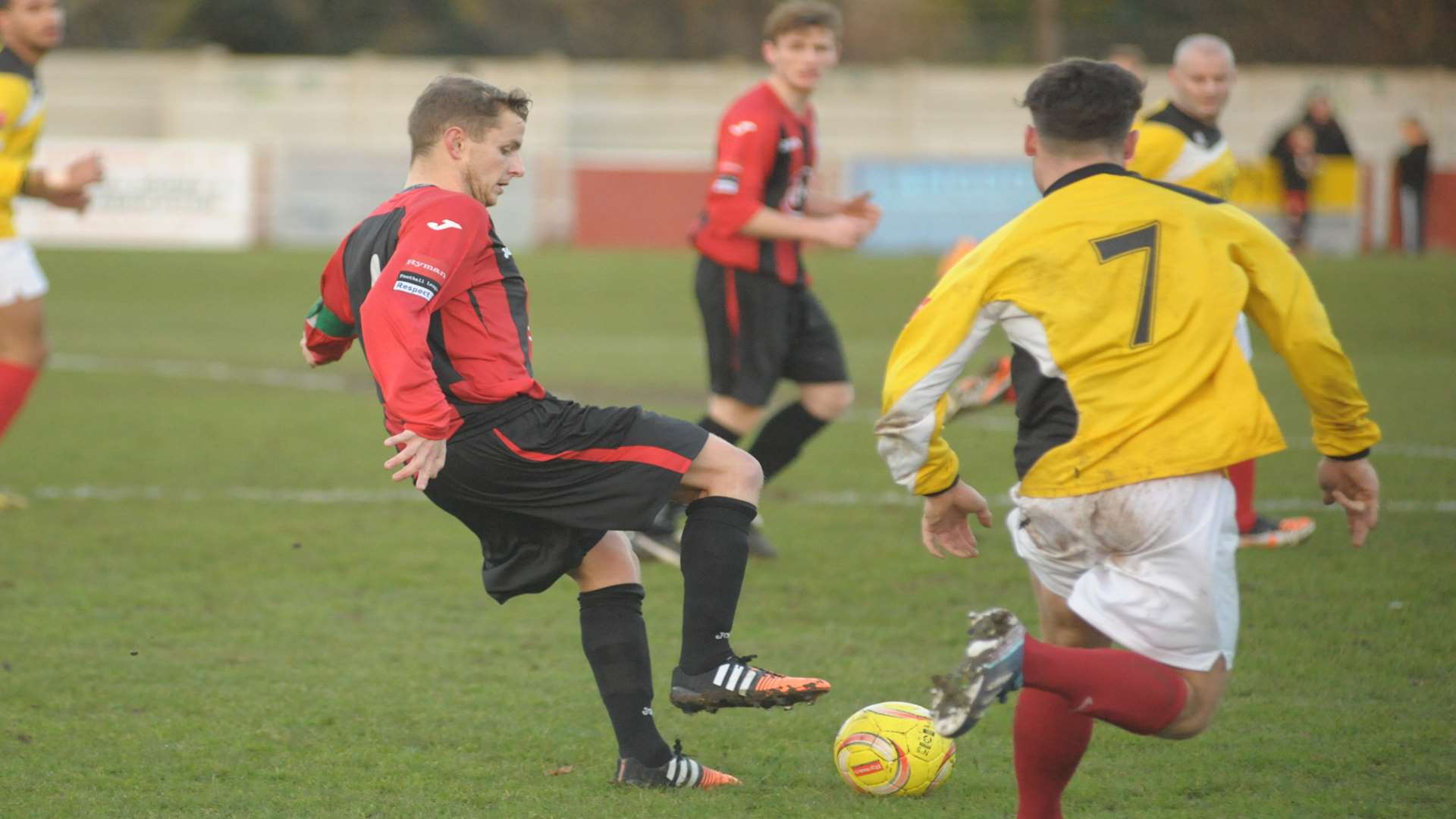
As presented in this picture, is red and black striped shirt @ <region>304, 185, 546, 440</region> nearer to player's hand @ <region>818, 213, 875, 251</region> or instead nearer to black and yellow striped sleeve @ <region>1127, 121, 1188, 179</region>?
player's hand @ <region>818, 213, 875, 251</region>

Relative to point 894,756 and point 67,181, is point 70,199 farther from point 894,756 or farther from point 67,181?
point 894,756

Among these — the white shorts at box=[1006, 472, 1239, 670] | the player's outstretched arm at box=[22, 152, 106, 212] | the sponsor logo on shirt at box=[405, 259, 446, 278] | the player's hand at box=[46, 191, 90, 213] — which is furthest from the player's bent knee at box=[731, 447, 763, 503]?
the player's hand at box=[46, 191, 90, 213]

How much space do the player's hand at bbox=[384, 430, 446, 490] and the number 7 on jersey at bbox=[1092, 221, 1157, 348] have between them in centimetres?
146

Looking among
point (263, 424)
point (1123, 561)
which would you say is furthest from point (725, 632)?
point (263, 424)

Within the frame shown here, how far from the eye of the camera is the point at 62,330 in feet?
50.9

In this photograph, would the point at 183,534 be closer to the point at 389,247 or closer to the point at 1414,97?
the point at 389,247

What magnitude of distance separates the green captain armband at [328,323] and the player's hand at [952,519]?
1.55m

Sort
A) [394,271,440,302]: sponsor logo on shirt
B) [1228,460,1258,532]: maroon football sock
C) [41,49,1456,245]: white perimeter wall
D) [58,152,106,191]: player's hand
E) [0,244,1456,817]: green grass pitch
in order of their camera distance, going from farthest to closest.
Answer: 1. [41,49,1456,245]: white perimeter wall
2. [1228,460,1258,532]: maroon football sock
3. [58,152,106,191]: player's hand
4. [0,244,1456,817]: green grass pitch
5. [394,271,440,302]: sponsor logo on shirt

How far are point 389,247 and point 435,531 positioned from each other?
12.1 feet

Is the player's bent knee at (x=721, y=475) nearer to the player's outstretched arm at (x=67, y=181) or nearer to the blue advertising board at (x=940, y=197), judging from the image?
the player's outstretched arm at (x=67, y=181)

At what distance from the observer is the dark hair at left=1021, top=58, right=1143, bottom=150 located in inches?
125

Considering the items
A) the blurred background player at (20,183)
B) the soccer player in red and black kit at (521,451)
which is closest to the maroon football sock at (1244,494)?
the soccer player in red and black kit at (521,451)

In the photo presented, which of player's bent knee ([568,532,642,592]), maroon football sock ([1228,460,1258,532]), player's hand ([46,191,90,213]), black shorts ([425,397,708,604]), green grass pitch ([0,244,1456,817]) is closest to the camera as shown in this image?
black shorts ([425,397,708,604])

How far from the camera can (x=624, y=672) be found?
12.7 feet
